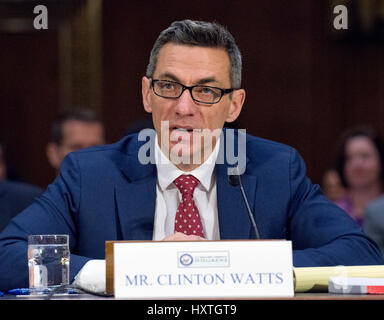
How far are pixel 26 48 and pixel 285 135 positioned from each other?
77.6 inches

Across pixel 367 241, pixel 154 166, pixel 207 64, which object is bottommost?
pixel 367 241

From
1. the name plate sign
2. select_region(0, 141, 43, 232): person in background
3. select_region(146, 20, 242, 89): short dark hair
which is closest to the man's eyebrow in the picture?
select_region(146, 20, 242, 89): short dark hair

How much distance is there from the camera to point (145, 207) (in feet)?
8.17

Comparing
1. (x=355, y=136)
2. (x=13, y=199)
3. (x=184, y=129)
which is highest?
(x=184, y=129)

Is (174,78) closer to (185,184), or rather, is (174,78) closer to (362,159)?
(185,184)

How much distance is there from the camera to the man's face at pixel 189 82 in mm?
2484

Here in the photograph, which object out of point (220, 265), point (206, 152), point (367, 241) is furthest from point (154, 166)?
point (220, 265)

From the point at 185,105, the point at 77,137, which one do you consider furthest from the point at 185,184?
the point at 77,137

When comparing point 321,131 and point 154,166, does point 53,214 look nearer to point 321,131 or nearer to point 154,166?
point 154,166

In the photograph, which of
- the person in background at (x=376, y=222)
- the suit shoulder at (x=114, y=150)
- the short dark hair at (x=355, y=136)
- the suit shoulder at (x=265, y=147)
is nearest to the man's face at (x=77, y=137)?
the short dark hair at (x=355, y=136)

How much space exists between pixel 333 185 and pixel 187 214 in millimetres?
2811

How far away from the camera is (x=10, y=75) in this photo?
5633mm
